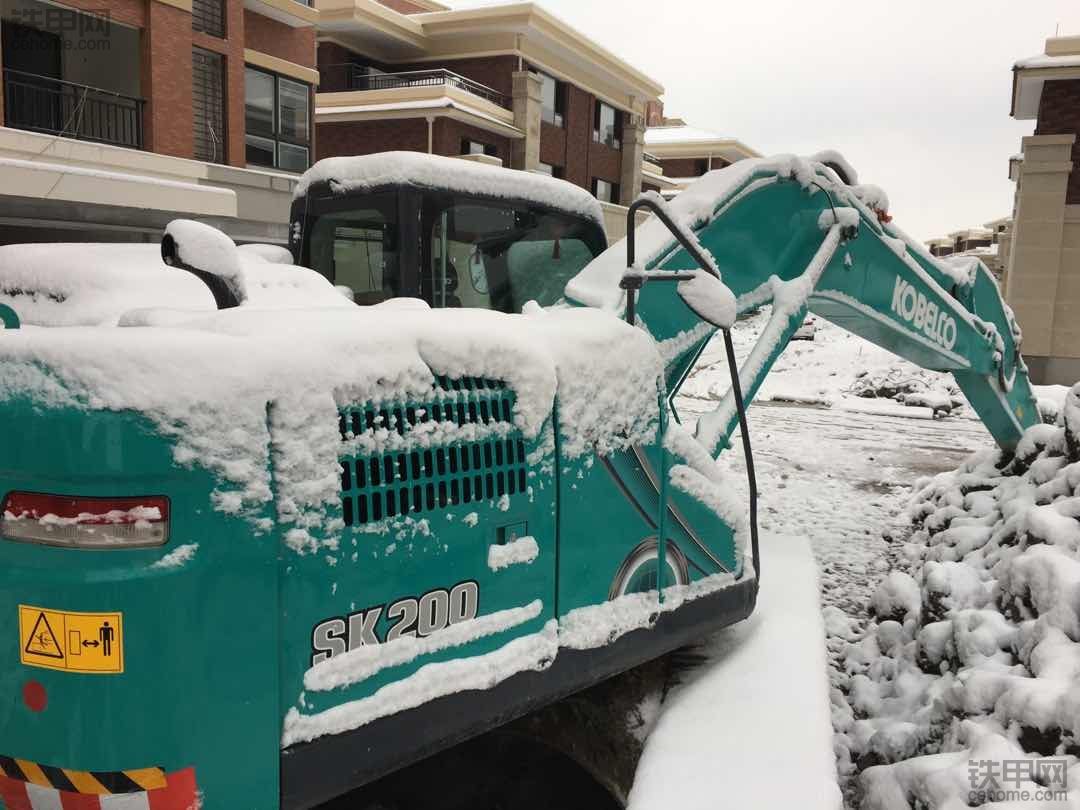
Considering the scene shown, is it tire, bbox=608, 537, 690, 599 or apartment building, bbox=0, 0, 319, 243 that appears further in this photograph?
apartment building, bbox=0, 0, 319, 243

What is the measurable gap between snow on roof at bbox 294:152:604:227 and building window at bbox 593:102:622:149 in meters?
27.3

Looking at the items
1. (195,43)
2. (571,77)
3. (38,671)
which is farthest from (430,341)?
(571,77)

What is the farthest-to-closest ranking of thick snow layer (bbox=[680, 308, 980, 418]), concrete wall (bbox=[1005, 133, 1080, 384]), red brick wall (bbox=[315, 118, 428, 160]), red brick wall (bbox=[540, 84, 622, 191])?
red brick wall (bbox=[540, 84, 622, 191]) < red brick wall (bbox=[315, 118, 428, 160]) < concrete wall (bbox=[1005, 133, 1080, 384]) < thick snow layer (bbox=[680, 308, 980, 418])

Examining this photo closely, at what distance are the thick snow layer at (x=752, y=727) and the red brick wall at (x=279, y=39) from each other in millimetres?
17168

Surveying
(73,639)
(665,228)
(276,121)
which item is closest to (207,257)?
(73,639)

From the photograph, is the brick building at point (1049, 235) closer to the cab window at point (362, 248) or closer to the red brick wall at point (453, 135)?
the red brick wall at point (453, 135)

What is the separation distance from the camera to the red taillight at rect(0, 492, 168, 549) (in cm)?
175

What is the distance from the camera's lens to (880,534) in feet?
23.9

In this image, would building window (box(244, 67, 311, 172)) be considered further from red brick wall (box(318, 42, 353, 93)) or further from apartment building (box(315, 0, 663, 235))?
red brick wall (box(318, 42, 353, 93))

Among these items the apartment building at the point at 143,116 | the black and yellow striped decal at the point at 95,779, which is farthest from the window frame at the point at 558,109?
the black and yellow striped decal at the point at 95,779

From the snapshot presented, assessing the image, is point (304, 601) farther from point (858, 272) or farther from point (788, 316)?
point (858, 272)

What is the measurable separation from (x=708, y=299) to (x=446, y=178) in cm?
134

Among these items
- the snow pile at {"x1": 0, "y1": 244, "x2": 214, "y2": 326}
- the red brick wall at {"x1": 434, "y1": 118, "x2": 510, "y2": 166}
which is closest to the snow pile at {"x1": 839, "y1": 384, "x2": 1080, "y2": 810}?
the snow pile at {"x1": 0, "y1": 244, "x2": 214, "y2": 326}

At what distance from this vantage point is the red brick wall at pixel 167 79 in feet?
45.8
